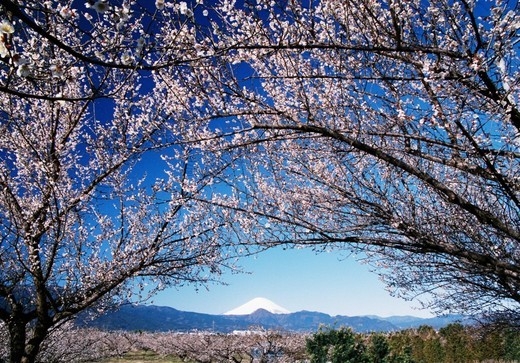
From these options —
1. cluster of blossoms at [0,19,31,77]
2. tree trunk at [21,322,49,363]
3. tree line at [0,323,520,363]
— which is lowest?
tree line at [0,323,520,363]

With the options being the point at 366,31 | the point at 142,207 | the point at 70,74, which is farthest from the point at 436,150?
the point at 142,207

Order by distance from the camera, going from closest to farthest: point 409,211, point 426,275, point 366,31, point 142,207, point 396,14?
1. point 396,14
2. point 366,31
3. point 409,211
4. point 426,275
5. point 142,207

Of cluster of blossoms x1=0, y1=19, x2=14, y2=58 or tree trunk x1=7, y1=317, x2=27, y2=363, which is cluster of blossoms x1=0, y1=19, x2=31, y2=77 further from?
tree trunk x1=7, y1=317, x2=27, y2=363

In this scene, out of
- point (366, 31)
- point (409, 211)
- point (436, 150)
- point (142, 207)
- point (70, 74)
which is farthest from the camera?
point (142, 207)

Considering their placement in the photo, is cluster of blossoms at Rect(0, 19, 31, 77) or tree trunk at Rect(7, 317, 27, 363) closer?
cluster of blossoms at Rect(0, 19, 31, 77)

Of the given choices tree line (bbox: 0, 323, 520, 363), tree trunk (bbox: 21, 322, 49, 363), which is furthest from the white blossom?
tree line (bbox: 0, 323, 520, 363)

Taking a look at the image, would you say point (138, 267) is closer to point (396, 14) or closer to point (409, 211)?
point (409, 211)

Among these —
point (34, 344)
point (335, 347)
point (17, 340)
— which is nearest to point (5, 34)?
point (34, 344)

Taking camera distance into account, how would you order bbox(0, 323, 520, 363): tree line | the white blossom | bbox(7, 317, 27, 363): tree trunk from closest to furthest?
1. the white blossom
2. bbox(7, 317, 27, 363): tree trunk
3. bbox(0, 323, 520, 363): tree line

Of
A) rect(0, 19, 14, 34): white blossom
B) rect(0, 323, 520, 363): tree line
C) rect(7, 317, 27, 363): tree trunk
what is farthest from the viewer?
rect(0, 323, 520, 363): tree line

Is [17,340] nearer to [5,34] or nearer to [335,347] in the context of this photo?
[5,34]

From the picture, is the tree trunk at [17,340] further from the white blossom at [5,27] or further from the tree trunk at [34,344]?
the white blossom at [5,27]

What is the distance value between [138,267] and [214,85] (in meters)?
3.40

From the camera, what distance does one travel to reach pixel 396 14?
2.93 m
